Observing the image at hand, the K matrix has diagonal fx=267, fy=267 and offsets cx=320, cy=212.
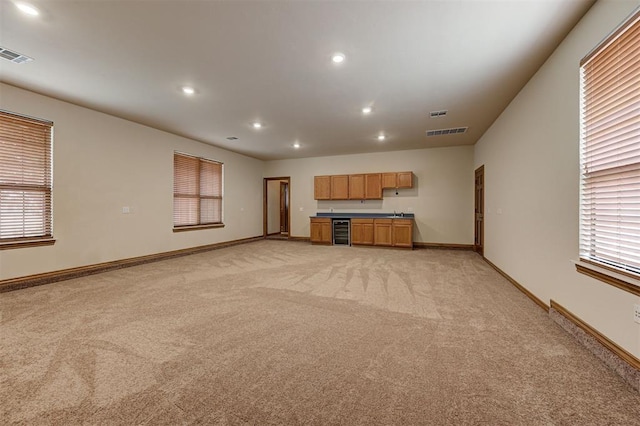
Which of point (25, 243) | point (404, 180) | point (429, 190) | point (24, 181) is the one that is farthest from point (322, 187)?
point (25, 243)

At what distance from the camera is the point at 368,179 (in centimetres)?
816

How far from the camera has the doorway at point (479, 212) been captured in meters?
6.34

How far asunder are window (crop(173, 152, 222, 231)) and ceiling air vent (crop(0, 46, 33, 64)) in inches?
129

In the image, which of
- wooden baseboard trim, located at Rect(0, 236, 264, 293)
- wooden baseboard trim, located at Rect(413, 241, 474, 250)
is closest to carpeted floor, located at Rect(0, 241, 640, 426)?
wooden baseboard trim, located at Rect(0, 236, 264, 293)

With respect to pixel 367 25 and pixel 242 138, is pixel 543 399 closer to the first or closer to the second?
pixel 367 25

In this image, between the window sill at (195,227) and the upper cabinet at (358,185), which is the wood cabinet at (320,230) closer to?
the upper cabinet at (358,185)

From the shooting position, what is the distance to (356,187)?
8312 mm

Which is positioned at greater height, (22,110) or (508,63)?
(508,63)

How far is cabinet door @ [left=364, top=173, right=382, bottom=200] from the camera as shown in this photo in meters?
8.01

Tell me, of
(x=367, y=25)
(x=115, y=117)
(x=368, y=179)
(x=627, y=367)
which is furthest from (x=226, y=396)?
(x=368, y=179)

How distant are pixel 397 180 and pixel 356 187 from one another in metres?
1.25

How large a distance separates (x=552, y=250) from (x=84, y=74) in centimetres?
604

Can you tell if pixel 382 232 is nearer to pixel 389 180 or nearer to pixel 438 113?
pixel 389 180

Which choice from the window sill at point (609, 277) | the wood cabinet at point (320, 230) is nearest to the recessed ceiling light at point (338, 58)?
the window sill at point (609, 277)
